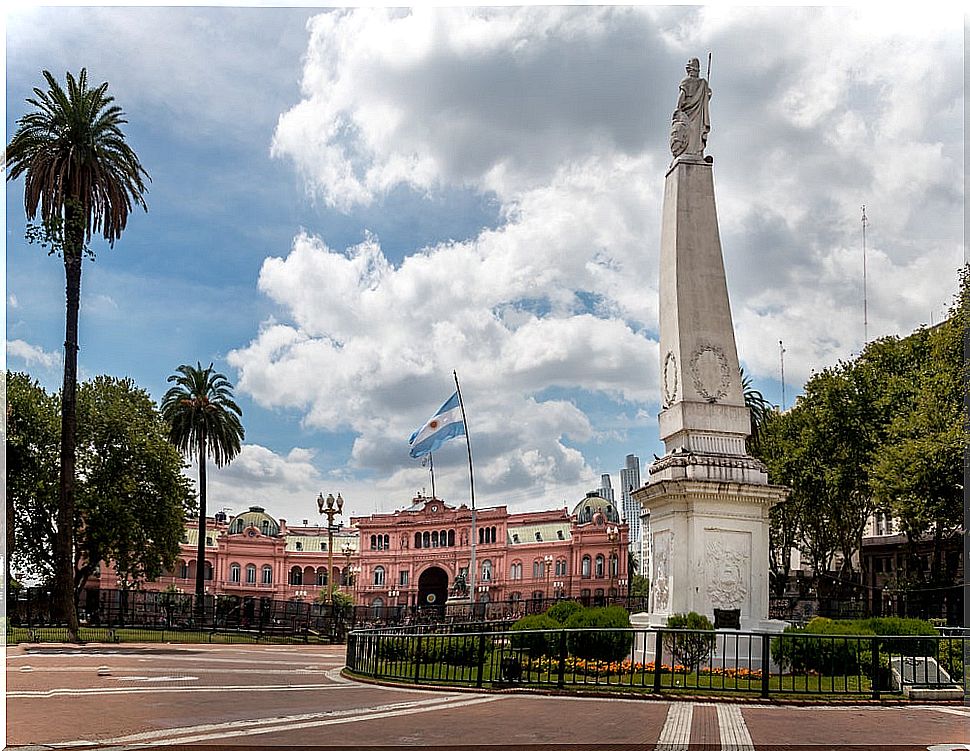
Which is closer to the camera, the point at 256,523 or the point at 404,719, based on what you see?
the point at 404,719

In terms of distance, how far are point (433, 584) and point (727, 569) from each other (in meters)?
91.8

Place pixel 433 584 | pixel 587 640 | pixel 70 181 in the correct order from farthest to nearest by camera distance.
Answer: pixel 433 584, pixel 70 181, pixel 587 640

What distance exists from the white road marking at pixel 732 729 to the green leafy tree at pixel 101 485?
1464 inches

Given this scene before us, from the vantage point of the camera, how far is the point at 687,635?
18156 mm

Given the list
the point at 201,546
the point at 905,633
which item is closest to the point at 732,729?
the point at 905,633

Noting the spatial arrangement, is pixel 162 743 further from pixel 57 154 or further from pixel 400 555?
pixel 400 555

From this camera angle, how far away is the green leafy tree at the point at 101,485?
147ft

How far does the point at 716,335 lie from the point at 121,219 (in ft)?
79.0

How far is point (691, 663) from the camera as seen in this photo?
717 inches

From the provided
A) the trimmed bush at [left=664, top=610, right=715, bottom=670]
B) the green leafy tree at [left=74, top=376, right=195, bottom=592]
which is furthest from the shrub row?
the green leafy tree at [left=74, top=376, right=195, bottom=592]

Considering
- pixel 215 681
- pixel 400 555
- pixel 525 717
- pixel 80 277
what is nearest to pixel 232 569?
pixel 400 555

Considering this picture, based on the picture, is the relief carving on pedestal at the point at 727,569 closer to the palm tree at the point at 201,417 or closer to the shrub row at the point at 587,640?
the shrub row at the point at 587,640

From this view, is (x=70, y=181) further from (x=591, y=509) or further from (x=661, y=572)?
(x=591, y=509)

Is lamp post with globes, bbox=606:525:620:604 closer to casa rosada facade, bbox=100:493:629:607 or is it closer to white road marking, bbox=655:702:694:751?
casa rosada facade, bbox=100:493:629:607
